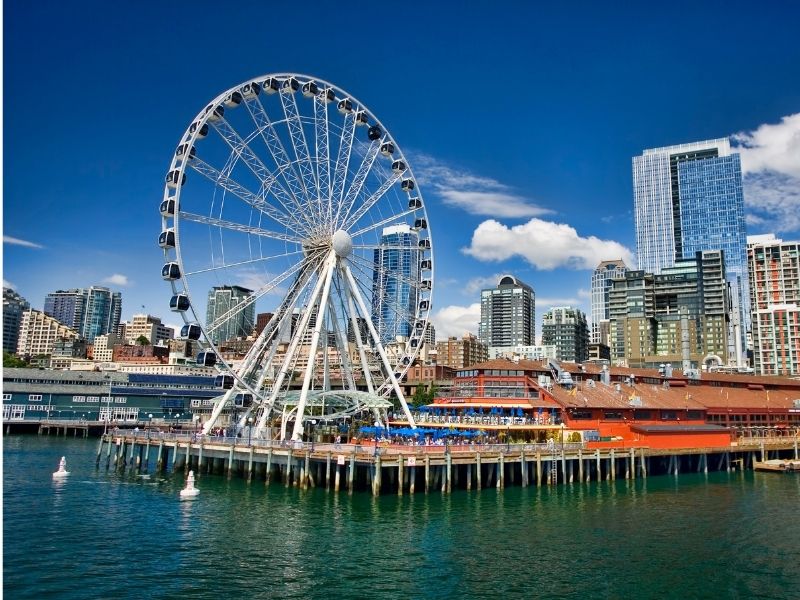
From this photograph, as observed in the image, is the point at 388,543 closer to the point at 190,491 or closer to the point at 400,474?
the point at 400,474

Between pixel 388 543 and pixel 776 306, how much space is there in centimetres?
17736

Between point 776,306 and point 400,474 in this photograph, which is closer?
point 400,474

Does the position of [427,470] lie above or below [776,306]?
below

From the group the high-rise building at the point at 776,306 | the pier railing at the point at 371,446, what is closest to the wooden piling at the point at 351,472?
the pier railing at the point at 371,446

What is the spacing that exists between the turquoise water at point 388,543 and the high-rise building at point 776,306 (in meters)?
136

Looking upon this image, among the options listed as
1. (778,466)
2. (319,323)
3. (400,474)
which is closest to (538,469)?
(400,474)

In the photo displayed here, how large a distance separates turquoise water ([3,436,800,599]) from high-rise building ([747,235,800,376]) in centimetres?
13551

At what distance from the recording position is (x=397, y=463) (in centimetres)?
5197

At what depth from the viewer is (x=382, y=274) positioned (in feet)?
247

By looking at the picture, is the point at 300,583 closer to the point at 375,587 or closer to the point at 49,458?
the point at 375,587

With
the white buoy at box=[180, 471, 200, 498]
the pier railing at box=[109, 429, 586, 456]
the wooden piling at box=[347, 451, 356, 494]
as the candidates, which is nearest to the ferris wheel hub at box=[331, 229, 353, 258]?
the pier railing at box=[109, 429, 586, 456]

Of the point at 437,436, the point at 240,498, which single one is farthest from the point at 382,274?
the point at 240,498

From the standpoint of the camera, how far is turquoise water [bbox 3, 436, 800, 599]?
3033 centimetres

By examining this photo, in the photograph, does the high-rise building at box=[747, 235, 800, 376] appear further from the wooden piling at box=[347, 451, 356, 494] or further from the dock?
the wooden piling at box=[347, 451, 356, 494]
